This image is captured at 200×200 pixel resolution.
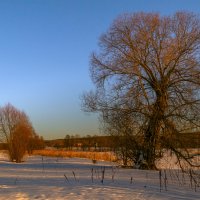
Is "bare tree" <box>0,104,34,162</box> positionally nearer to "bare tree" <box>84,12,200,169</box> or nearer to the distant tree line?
the distant tree line

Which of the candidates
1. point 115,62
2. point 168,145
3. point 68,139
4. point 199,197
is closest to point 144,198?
point 199,197

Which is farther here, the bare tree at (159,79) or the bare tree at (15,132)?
the bare tree at (15,132)

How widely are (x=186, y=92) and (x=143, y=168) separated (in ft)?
18.8

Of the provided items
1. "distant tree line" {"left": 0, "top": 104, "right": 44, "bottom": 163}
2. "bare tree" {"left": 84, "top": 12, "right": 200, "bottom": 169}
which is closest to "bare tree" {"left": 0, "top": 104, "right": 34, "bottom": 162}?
"distant tree line" {"left": 0, "top": 104, "right": 44, "bottom": 163}

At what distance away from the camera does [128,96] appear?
80.9 ft

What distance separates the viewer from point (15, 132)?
51594 millimetres

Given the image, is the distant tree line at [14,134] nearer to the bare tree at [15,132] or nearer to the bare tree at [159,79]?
the bare tree at [15,132]

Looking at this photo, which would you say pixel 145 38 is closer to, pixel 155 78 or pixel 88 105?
pixel 155 78

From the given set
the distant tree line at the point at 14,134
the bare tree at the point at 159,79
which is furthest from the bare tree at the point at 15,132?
the bare tree at the point at 159,79

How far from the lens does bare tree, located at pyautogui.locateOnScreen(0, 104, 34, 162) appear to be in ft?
155

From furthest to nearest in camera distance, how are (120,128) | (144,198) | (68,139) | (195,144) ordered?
1. (68,139)
2. (120,128)
3. (195,144)
4. (144,198)

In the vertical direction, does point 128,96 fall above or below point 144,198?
above

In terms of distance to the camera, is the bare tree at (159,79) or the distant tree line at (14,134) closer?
the bare tree at (159,79)

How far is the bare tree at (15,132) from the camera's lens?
4722cm
